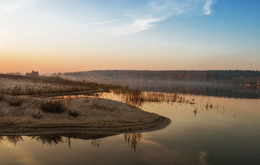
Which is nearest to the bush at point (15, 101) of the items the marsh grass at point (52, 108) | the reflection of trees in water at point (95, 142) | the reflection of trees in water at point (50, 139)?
the marsh grass at point (52, 108)

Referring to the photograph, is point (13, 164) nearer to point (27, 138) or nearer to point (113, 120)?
point (27, 138)

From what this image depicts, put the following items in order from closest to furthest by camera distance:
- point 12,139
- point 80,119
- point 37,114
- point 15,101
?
point 12,139 → point 37,114 → point 80,119 → point 15,101

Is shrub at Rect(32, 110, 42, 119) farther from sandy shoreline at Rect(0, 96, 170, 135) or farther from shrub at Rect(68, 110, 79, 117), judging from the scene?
shrub at Rect(68, 110, 79, 117)

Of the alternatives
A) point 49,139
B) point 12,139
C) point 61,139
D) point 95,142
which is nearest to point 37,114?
point 12,139

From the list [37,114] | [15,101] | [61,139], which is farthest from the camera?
A: [15,101]

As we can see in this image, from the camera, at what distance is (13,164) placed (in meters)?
6.50

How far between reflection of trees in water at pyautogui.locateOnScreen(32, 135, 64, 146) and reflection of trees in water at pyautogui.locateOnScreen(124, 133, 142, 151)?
286 centimetres

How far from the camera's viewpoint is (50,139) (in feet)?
29.0

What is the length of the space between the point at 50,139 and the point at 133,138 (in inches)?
144

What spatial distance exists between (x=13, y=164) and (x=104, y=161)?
2831 mm

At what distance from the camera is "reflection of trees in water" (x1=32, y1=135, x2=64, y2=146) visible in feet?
28.1

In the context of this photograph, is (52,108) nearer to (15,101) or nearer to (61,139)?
(15,101)

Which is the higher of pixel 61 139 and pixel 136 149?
pixel 61 139

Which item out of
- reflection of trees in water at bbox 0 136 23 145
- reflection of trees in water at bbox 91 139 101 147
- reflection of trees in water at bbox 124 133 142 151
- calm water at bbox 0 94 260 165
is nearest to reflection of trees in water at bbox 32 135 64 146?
calm water at bbox 0 94 260 165
